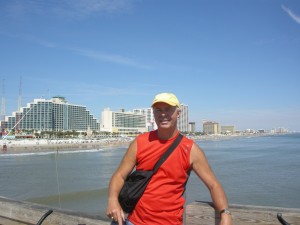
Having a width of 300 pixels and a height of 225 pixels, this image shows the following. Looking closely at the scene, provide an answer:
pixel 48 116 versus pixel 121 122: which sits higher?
pixel 48 116

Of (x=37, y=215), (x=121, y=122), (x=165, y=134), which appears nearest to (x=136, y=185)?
(x=165, y=134)

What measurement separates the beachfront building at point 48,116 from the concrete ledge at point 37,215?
129 meters

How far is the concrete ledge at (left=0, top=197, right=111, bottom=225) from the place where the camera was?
354 cm

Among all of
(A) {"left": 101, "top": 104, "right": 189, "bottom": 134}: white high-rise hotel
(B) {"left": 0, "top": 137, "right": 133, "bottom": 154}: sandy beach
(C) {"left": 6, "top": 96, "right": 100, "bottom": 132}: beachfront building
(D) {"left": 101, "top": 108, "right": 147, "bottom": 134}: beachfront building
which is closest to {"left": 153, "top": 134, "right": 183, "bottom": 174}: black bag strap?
(B) {"left": 0, "top": 137, "right": 133, "bottom": 154}: sandy beach

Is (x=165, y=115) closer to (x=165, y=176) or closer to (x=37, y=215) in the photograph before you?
(x=165, y=176)

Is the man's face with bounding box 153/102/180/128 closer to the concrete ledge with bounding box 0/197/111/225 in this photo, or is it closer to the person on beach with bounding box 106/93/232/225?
the person on beach with bounding box 106/93/232/225

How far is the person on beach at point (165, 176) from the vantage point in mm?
2416

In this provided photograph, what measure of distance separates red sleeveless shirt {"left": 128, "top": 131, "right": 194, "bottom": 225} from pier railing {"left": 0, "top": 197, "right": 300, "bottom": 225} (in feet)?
1.69

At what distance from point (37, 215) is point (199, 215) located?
2046mm

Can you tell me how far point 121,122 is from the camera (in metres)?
176

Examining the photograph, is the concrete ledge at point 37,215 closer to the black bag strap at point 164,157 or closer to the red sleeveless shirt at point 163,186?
the red sleeveless shirt at point 163,186

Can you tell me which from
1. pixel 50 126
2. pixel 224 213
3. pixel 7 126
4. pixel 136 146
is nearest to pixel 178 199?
pixel 224 213

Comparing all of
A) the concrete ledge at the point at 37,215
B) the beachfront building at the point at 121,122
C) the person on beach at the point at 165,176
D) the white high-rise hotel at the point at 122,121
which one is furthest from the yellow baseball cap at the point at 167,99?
the beachfront building at the point at 121,122

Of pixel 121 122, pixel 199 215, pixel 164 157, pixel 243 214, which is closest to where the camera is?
pixel 164 157
